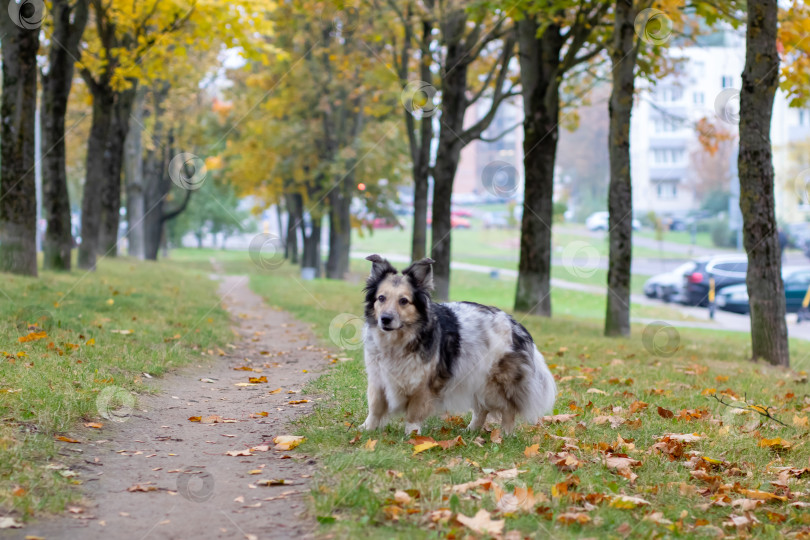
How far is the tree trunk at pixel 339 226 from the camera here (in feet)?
105

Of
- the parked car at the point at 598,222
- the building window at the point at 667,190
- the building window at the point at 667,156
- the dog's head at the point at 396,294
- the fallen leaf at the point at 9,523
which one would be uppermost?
the building window at the point at 667,156

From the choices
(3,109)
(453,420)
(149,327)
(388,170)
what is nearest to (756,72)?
(453,420)

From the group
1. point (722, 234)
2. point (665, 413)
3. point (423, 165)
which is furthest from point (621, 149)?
point (722, 234)

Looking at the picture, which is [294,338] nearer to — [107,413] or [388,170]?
[107,413]

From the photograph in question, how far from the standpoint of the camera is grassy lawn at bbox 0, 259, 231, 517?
5164 mm

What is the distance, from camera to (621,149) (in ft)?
48.0

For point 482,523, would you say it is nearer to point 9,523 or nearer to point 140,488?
point 140,488
